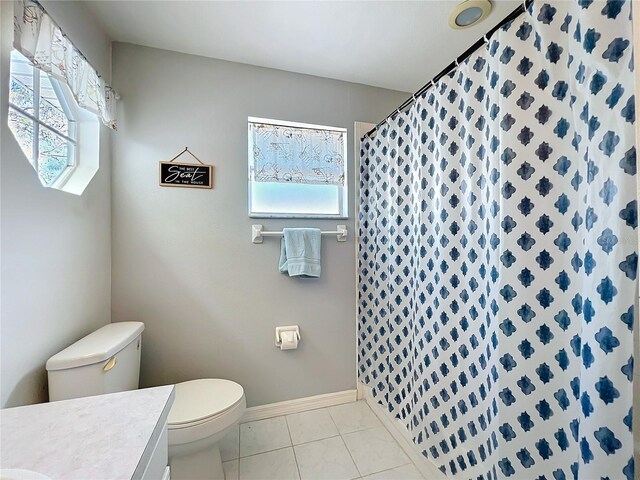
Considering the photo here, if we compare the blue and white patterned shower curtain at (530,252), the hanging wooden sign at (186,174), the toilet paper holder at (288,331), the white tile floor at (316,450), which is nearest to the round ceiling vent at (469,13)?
the blue and white patterned shower curtain at (530,252)

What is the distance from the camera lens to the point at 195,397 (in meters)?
1.27

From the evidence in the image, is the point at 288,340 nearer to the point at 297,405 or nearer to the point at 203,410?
the point at 297,405

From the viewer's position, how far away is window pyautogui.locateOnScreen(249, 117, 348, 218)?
1.73m

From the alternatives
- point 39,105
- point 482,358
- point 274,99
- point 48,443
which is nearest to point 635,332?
point 482,358

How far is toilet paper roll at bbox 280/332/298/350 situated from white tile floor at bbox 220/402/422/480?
492 millimetres

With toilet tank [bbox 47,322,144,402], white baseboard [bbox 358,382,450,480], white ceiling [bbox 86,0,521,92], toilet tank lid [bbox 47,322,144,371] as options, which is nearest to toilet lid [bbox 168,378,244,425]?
toilet tank [bbox 47,322,144,402]

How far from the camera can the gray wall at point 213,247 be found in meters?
1.53

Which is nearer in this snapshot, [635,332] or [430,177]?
[635,332]

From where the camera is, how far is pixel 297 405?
178 centimetres

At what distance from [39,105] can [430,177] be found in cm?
170

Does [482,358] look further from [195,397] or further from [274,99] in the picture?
[274,99]

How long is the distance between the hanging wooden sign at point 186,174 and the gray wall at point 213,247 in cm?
4

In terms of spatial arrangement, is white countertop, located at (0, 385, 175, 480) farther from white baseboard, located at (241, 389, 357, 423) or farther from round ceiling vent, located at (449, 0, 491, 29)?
round ceiling vent, located at (449, 0, 491, 29)

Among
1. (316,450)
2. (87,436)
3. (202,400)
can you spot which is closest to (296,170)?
(202,400)
